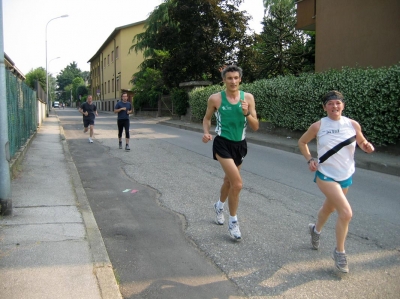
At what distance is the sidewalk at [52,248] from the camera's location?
335cm

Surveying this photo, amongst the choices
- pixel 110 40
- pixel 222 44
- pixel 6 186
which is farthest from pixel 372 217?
pixel 110 40

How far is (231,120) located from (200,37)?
23681 mm

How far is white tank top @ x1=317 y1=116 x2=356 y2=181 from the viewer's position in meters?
3.83

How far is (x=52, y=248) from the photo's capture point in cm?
420

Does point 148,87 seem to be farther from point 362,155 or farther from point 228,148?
point 228,148

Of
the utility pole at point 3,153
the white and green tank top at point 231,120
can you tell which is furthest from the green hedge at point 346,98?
the utility pole at point 3,153

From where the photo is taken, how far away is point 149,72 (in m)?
37.2

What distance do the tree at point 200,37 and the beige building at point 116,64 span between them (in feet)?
42.5

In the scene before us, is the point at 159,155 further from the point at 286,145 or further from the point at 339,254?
the point at 339,254

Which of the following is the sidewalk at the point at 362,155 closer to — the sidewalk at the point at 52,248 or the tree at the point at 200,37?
the sidewalk at the point at 52,248

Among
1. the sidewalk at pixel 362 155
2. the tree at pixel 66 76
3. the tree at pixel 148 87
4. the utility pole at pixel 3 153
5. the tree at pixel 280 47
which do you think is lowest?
the sidewalk at pixel 362 155

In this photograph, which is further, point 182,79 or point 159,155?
point 182,79

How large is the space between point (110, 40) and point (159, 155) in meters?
47.9

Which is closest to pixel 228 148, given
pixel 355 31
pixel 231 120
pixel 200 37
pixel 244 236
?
pixel 231 120
